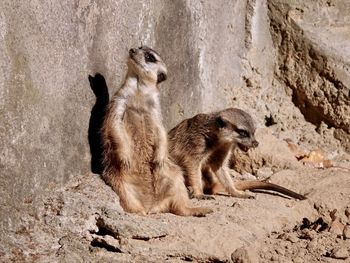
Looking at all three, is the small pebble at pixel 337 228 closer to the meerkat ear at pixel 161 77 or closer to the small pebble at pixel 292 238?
the small pebble at pixel 292 238

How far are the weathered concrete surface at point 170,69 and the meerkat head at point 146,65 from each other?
0.14 m

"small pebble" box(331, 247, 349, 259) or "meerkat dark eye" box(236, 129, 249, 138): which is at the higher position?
"meerkat dark eye" box(236, 129, 249, 138)

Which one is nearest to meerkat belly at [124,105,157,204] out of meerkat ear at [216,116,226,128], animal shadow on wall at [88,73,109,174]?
animal shadow on wall at [88,73,109,174]

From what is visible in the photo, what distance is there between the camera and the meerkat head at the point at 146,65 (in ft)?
16.4

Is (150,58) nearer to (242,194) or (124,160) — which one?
(124,160)

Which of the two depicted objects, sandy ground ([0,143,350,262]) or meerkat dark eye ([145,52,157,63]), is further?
meerkat dark eye ([145,52,157,63])

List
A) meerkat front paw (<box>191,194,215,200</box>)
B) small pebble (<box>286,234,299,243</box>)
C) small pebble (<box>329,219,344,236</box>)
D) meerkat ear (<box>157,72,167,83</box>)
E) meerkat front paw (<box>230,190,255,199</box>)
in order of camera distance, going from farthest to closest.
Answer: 1. meerkat front paw (<box>230,190,255,199</box>)
2. meerkat front paw (<box>191,194,215,200</box>)
3. meerkat ear (<box>157,72,167,83</box>)
4. small pebble (<box>329,219,344,236</box>)
5. small pebble (<box>286,234,299,243</box>)

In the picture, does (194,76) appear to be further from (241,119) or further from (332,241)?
(332,241)

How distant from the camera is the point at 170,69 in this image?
566 centimetres

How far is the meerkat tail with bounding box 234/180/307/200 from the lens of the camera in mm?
5406

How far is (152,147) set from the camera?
5.12m

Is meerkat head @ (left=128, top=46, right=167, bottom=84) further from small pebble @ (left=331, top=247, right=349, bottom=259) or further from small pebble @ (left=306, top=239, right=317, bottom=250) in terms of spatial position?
small pebble @ (left=331, top=247, right=349, bottom=259)

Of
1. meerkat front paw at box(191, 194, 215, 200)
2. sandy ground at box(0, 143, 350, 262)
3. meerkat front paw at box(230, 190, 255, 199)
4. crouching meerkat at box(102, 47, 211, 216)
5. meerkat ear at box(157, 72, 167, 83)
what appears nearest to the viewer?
sandy ground at box(0, 143, 350, 262)

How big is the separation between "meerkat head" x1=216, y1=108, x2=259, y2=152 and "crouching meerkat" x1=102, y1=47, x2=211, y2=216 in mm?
568
